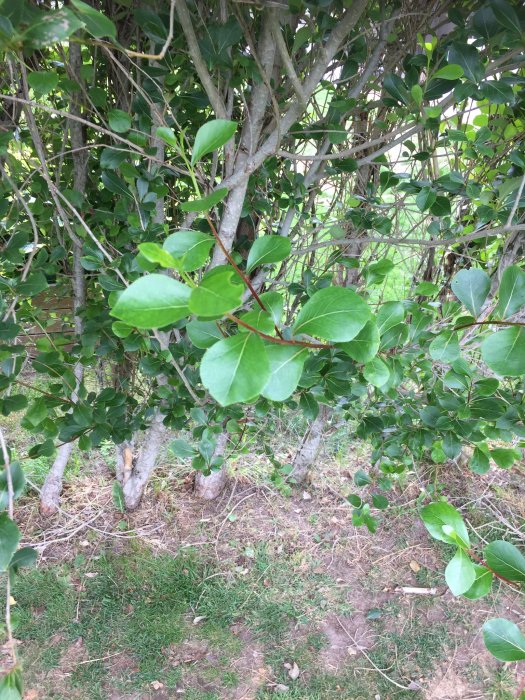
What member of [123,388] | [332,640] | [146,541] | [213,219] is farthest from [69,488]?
[213,219]

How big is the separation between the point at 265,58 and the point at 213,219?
472 millimetres

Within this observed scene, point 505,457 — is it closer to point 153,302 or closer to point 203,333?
point 203,333

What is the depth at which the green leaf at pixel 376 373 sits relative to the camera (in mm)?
685

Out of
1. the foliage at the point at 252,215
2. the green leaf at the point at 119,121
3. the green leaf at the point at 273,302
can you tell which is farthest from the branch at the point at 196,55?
the green leaf at the point at 273,302

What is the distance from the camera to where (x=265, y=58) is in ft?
3.20

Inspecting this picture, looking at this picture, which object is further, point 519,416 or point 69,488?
point 69,488

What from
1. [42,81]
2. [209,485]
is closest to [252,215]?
[42,81]

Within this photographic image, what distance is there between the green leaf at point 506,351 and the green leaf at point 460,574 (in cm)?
23

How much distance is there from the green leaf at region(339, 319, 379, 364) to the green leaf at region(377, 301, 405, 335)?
0.16 metres

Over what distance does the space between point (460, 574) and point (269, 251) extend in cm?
45

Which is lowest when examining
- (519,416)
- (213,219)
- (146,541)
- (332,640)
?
(332,640)

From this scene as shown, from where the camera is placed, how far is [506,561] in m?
0.56

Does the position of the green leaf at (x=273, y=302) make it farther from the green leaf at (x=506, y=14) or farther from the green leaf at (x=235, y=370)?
the green leaf at (x=506, y=14)

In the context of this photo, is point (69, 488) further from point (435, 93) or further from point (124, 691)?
point (435, 93)
